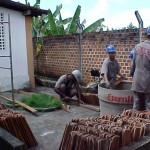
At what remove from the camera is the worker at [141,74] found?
4766 mm

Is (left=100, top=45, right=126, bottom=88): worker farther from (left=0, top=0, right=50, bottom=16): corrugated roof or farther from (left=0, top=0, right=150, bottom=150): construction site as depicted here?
(left=0, top=0, right=50, bottom=16): corrugated roof

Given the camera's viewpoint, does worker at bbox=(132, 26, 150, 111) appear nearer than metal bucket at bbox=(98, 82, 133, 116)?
Yes

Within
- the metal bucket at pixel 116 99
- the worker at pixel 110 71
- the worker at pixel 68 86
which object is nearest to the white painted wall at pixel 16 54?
the worker at pixel 68 86

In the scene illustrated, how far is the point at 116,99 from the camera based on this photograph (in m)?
5.19

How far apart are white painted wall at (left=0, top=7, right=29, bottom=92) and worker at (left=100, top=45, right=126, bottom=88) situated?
524 centimetres

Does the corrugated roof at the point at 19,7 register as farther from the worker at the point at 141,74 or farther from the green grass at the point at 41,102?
the worker at the point at 141,74

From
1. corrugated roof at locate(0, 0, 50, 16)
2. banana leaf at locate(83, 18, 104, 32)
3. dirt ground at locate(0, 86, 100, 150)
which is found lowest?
dirt ground at locate(0, 86, 100, 150)

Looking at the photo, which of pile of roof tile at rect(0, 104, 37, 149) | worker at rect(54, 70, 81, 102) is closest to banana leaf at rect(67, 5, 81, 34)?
worker at rect(54, 70, 81, 102)

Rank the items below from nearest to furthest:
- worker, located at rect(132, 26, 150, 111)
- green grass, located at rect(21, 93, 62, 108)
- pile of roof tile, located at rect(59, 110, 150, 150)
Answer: pile of roof tile, located at rect(59, 110, 150, 150) → worker, located at rect(132, 26, 150, 111) → green grass, located at rect(21, 93, 62, 108)

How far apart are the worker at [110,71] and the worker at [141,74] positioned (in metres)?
0.95

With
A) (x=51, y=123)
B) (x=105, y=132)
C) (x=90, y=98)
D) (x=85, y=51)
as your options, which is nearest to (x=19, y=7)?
(x=85, y=51)

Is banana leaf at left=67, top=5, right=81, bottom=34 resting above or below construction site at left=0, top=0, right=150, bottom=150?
above

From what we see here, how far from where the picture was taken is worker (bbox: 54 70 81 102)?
7973mm

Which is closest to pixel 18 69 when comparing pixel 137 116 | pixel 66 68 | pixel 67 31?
pixel 66 68
